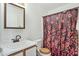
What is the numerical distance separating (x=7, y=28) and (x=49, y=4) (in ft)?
1.83

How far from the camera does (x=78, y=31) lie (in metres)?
1.18

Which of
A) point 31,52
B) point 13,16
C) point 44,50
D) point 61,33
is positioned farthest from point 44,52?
point 13,16

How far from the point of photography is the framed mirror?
123 centimetres

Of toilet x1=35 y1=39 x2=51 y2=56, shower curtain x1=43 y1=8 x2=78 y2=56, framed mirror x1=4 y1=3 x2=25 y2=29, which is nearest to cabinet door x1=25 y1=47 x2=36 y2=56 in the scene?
toilet x1=35 y1=39 x2=51 y2=56

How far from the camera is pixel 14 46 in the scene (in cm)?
123

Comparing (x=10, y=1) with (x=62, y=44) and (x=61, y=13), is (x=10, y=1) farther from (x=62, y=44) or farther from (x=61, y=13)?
(x=62, y=44)

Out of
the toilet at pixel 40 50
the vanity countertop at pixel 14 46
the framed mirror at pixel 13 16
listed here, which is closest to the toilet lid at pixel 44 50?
the toilet at pixel 40 50

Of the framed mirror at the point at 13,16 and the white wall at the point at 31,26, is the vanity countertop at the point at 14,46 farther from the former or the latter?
the framed mirror at the point at 13,16

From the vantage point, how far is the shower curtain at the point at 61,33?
120cm

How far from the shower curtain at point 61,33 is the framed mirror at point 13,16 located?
28 centimetres

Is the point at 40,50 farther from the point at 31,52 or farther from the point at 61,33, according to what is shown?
the point at 61,33

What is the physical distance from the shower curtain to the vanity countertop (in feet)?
0.67

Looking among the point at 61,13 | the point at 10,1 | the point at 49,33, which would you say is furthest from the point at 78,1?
the point at 10,1

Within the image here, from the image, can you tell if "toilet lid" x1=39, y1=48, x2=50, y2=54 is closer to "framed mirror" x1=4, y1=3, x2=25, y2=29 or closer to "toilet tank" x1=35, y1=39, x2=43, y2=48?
"toilet tank" x1=35, y1=39, x2=43, y2=48
